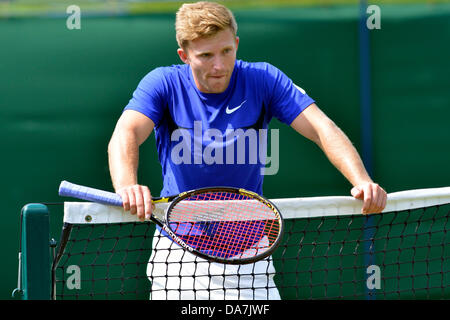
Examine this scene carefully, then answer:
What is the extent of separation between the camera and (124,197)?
8.66 feet

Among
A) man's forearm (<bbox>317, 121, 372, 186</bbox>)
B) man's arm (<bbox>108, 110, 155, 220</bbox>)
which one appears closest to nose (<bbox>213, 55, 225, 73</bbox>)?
man's arm (<bbox>108, 110, 155, 220</bbox>)

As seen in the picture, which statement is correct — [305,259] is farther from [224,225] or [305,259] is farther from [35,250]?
[35,250]

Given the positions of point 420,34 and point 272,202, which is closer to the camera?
point 272,202

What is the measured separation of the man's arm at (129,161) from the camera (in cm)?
264

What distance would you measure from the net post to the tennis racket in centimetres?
23

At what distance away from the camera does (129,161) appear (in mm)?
2910

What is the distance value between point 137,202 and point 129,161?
0.32m

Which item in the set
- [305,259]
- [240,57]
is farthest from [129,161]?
[305,259]

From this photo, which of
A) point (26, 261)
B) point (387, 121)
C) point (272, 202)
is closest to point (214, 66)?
point (272, 202)

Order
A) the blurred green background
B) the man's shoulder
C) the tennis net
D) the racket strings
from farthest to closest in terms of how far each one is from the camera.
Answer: the blurred green background
the tennis net
the man's shoulder
the racket strings

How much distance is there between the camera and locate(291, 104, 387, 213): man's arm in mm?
2865

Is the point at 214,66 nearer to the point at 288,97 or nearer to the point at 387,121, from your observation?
the point at 288,97

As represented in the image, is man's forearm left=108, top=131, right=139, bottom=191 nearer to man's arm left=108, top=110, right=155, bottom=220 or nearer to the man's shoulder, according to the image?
man's arm left=108, top=110, right=155, bottom=220
